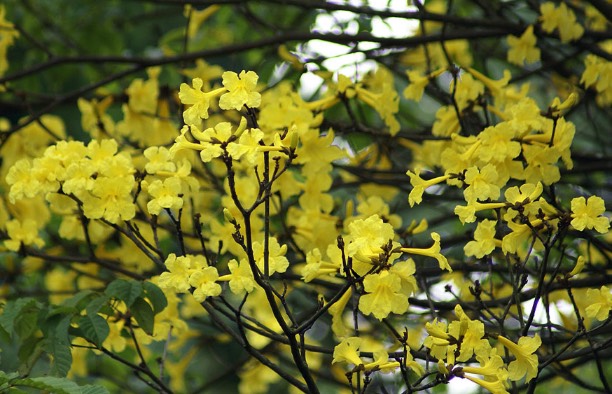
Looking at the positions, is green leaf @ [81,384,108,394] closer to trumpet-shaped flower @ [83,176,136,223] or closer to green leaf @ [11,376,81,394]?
green leaf @ [11,376,81,394]

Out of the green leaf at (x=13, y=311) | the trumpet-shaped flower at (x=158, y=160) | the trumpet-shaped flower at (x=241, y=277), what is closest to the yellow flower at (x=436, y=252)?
the trumpet-shaped flower at (x=241, y=277)

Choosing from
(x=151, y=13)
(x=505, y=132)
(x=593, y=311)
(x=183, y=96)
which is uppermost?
(x=151, y=13)

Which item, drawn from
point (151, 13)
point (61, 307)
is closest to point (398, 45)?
point (61, 307)

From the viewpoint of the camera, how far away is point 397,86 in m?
4.65

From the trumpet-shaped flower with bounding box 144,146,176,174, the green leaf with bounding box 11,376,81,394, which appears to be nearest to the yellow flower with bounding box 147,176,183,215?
the trumpet-shaped flower with bounding box 144,146,176,174

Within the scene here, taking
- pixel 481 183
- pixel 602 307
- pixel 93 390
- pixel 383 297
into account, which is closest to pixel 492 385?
pixel 383 297

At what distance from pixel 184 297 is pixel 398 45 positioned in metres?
1.57

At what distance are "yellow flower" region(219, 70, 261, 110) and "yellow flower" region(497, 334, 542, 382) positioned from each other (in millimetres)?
751

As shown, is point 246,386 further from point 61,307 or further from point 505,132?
point 505,132

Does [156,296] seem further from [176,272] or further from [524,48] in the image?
[524,48]

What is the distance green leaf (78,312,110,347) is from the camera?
7.75 ft

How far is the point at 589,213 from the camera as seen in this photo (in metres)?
2.12

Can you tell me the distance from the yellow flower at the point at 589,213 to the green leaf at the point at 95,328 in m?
1.18

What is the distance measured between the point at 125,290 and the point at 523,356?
1.04m
